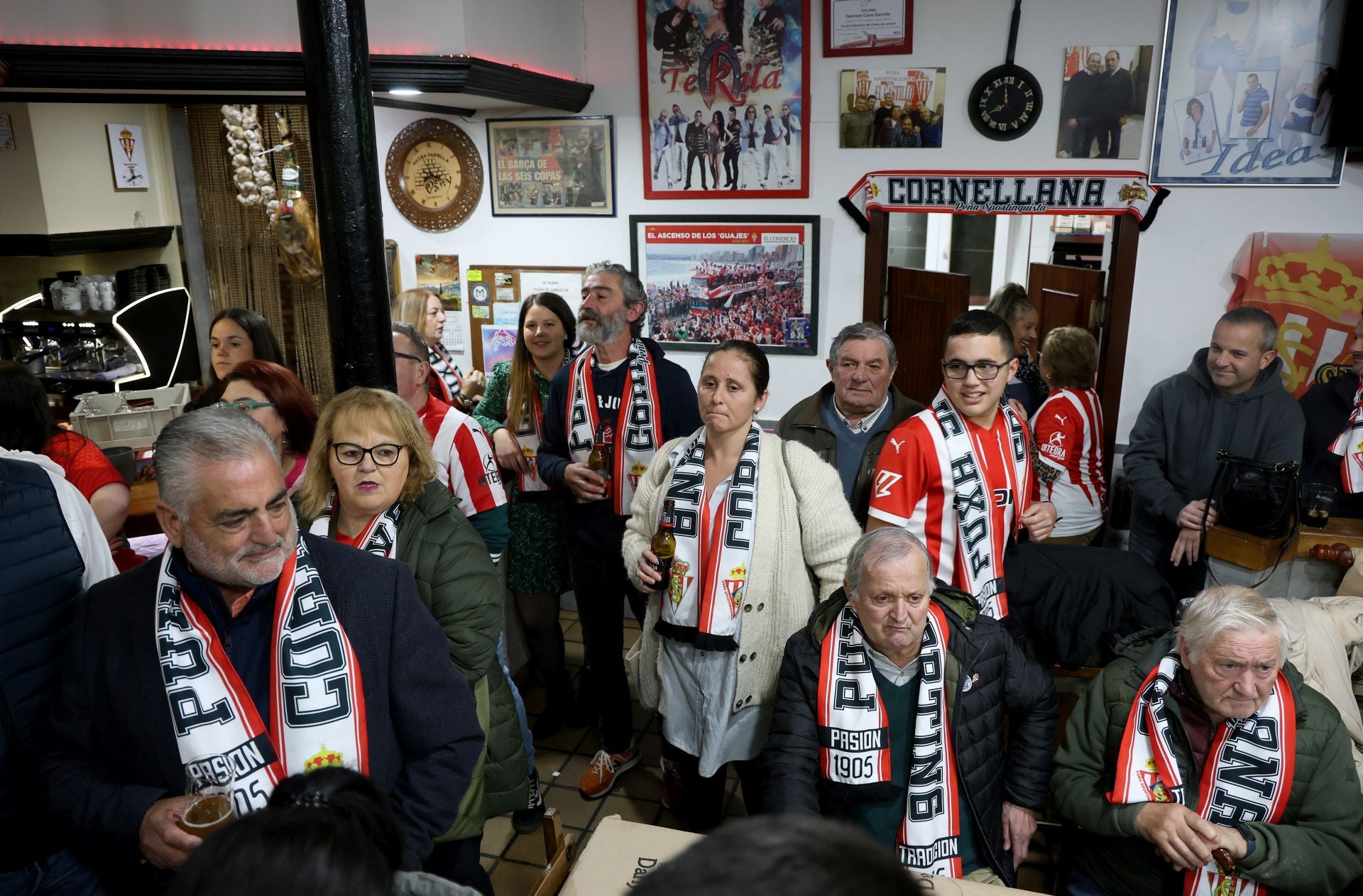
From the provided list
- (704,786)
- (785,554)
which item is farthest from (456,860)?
(785,554)

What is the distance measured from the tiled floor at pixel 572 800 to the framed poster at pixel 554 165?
2.61 meters

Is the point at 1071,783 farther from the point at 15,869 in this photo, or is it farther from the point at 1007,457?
the point at 15,869

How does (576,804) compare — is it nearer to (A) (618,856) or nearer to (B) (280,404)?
(A) (618,856)

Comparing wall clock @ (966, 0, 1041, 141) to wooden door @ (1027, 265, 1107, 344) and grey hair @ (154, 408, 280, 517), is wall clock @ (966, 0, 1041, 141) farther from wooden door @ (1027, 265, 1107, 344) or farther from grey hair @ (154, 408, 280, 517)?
grey hair @ (154, 408, 280, 517)

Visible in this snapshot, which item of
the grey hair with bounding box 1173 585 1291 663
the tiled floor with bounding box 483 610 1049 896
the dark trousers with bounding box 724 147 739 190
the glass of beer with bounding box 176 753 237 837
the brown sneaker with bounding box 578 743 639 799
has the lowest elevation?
the tiled floor with bounding box 483 610 1049 896

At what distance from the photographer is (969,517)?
8.73 ft

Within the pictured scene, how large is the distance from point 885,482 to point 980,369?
42 centimetres

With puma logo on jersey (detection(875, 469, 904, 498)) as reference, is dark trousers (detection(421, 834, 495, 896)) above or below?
below

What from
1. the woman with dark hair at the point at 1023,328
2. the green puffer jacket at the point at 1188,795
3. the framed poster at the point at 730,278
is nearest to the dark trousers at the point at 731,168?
the framed poster at the point at 730,278

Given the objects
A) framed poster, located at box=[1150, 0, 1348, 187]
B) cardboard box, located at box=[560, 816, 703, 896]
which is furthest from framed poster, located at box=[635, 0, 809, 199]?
cardboard box, located at box=[560, 816, 703, 896]

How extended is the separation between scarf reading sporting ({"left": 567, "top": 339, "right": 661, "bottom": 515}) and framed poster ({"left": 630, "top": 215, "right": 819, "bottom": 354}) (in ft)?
5.57

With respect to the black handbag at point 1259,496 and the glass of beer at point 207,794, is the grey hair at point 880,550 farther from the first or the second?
the black handbag at point 1259,496

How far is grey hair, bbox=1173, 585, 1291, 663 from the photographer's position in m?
2.00

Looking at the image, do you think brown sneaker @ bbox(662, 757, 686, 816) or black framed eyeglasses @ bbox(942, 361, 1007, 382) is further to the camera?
brown sneaker @ bbox(662, 757, 686, 816)
